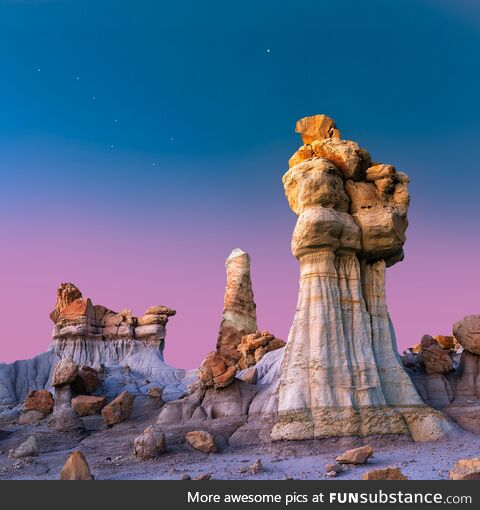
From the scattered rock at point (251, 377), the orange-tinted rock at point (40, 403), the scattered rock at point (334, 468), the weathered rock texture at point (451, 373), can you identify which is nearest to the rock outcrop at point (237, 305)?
the orange-tinted rock at point (40, 403)

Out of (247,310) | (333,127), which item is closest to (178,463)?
(333,127)

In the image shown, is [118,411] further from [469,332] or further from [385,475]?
[385,475]

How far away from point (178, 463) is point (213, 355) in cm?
471

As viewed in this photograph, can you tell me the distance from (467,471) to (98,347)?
4190 cm

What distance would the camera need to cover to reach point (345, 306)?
44.3 ft

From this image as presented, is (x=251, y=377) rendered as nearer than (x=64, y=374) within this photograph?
Yes

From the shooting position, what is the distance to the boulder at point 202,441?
40.9 ft

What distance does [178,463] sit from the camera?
1151cm

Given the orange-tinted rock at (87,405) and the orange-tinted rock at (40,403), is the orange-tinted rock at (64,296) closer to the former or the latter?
the orange-tinted rock at (40,403)

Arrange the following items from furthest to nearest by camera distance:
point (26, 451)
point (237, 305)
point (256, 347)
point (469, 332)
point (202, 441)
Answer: point (237, 305), point (256, 347), point (469, 332), point (26, 451), point (202, 441)

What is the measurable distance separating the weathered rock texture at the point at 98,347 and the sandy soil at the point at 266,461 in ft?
82.9

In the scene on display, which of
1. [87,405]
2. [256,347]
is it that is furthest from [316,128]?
[256,347]

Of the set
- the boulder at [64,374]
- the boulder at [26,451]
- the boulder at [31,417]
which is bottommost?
the boulder at [26,451]
